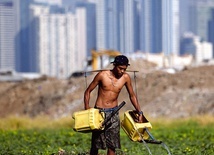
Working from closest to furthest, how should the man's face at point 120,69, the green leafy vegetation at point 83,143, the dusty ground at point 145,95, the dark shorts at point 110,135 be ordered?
1. the man's face at point 120,69
2. the dark shorts at point 110,135
3. the green leafy vegetation at point 83,143
4. the dusty ground at point 145,95

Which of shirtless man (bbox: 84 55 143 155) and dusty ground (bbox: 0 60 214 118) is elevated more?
shirtless man (bbox: 84 55 143 155)

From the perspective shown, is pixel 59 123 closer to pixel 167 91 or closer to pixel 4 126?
pixel 4 126

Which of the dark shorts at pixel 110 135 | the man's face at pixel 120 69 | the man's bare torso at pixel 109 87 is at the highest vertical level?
the man's face at pixel 120 69

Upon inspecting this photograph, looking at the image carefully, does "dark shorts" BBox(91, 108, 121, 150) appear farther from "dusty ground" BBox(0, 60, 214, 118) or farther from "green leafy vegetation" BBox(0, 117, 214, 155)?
"dusty ground" BBox(0, 60, 214, 118)

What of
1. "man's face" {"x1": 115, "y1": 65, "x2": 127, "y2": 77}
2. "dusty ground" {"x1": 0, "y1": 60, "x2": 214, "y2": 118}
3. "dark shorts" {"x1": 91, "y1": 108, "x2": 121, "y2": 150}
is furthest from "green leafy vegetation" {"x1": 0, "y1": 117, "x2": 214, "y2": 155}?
"dusty ground" {"x1": 0, "y1": 60, "x2": 214, "y2": 118}

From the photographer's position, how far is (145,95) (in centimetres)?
5441

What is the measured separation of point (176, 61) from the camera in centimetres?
15925

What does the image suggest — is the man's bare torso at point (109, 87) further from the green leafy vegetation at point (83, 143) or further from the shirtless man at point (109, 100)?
the green leafy vegetation at point (83, 143)

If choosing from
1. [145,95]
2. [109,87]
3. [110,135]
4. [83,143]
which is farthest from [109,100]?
[145,95]

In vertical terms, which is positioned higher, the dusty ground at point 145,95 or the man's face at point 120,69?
the man's face at point 120,69

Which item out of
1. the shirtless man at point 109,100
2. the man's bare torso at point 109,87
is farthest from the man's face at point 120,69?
the man's bare torso at point 109,87

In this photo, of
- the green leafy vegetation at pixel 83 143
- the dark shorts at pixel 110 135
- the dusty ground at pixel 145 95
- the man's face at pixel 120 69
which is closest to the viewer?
the man's face at pixel 120 69

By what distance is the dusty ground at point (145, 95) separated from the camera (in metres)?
46.6

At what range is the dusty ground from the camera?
4659cm
